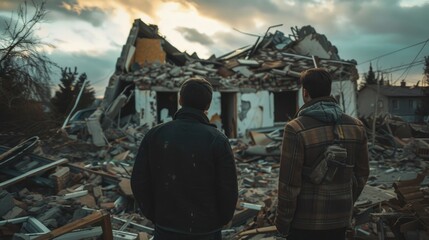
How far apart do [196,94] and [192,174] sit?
0.51 metres

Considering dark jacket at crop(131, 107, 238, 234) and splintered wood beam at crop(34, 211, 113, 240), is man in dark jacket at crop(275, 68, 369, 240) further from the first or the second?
splintered wood beam at crop(34, 211, 113, 240)

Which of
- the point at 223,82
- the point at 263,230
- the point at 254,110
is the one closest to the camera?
the point at 263,230

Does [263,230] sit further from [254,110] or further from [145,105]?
[254,110]

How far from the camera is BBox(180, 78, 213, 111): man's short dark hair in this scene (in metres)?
2.36

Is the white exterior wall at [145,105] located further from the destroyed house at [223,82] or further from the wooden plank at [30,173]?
the wooden plank at [30,173]

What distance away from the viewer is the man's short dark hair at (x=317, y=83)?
2457 mm

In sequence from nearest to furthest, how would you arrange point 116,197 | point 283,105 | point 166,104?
point 116,197
point 166,104
point 283,105

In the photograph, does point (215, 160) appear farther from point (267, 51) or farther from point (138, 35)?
point (267, 51)

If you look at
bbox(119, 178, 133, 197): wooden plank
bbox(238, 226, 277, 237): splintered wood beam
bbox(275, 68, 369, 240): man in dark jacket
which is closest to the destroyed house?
bbox(119, 178, 133, 197): wooden plank

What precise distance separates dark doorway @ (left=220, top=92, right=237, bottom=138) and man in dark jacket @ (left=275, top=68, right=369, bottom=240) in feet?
49.6

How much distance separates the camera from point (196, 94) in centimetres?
236

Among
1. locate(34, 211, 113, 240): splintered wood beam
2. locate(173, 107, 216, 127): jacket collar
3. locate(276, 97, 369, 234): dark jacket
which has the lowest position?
locate(34, 211, 113, 240): splintered wood beam

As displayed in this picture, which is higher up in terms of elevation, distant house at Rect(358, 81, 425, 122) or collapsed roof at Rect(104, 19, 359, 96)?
collapsed roof at Rect(104, 19, 359, 96)

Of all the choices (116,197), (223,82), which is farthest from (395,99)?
(116,197)
